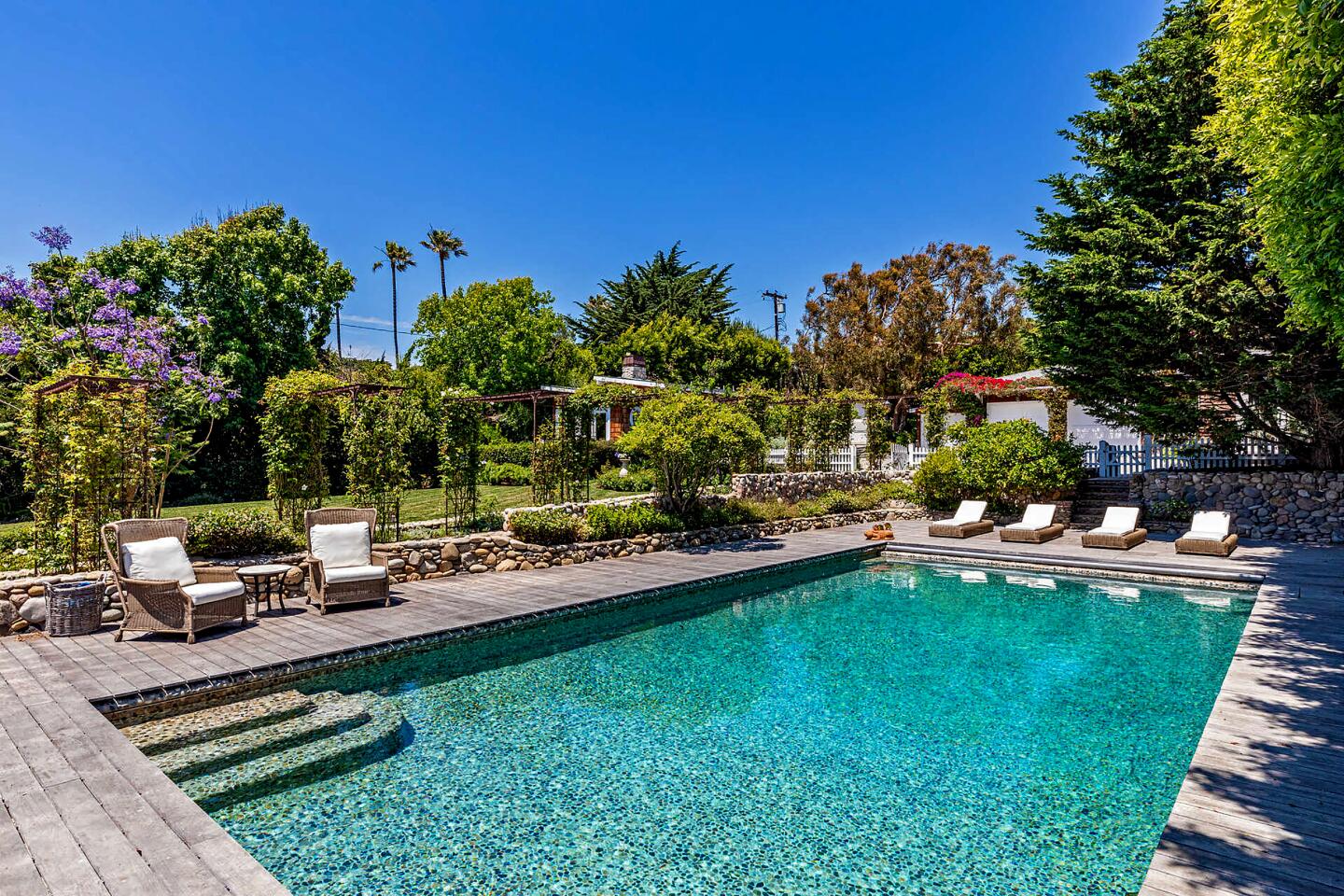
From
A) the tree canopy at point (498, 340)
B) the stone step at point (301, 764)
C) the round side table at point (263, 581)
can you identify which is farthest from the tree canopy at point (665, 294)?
the stone step at point (301, 764)

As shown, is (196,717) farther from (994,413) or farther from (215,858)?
(994,413)

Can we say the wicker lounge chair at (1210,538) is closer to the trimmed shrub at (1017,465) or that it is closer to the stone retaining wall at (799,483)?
the trimmed shrub at (1017,465)

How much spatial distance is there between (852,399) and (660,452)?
25.7ft

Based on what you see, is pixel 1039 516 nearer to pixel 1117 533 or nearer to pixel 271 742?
pixel 1117 533

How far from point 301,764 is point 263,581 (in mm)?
5021

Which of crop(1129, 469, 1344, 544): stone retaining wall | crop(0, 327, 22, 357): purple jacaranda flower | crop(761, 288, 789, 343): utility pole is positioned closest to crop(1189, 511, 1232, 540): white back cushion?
crop(1129, 469, 1344, 544): stone retaining wall

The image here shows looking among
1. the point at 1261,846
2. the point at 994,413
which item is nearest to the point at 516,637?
the point at 1261,846

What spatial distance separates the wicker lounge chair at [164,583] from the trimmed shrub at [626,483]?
35.7 ft

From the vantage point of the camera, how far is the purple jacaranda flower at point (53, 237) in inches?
499

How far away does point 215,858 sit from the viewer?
2.97m

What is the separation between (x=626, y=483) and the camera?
18.1m

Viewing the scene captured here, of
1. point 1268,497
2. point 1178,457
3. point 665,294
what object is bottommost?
point 1268,497

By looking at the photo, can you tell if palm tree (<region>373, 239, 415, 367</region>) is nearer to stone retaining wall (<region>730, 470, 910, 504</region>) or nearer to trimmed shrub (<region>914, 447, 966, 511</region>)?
stone retaining wall (<region>730, 470, 910, 504</region>)

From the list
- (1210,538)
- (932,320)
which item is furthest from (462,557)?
(932,320)
